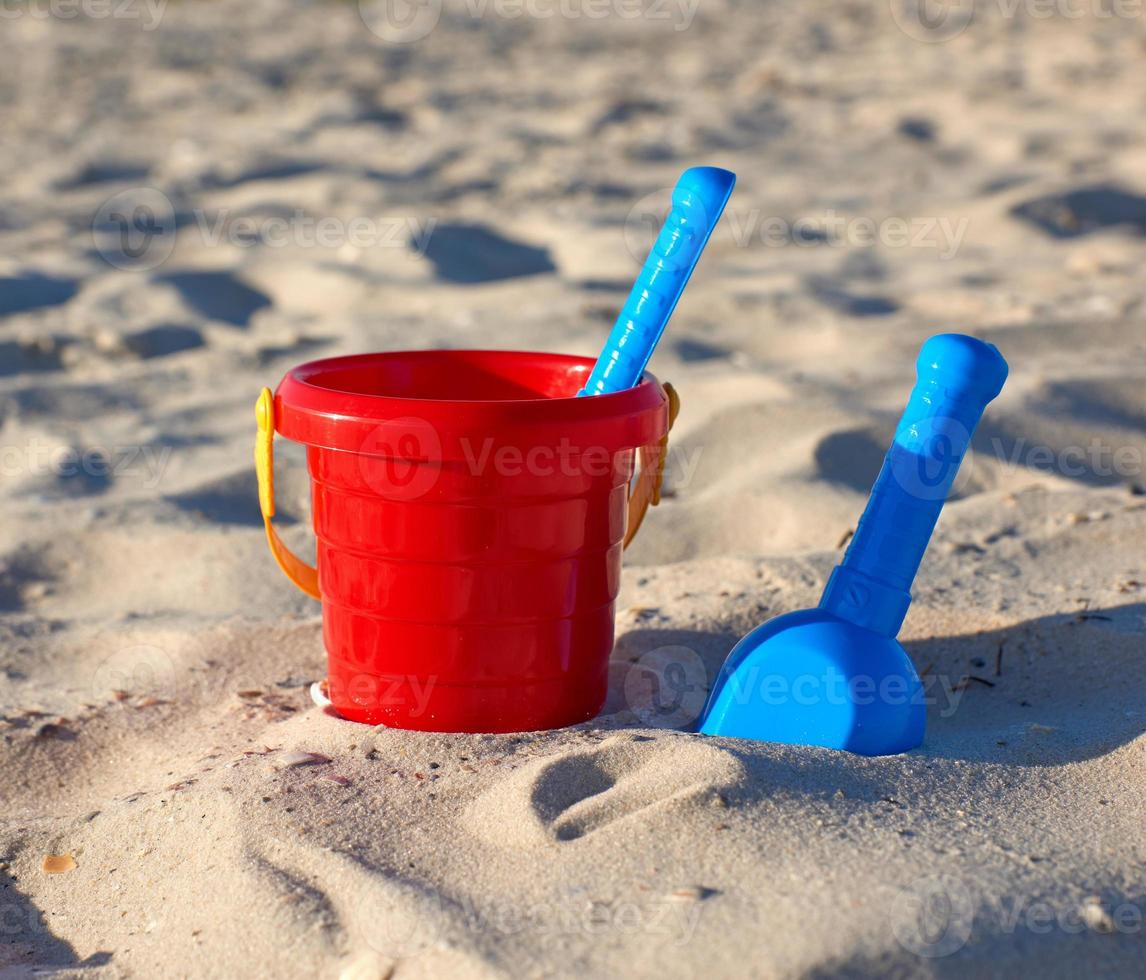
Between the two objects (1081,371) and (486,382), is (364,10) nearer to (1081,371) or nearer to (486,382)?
(1081,371)

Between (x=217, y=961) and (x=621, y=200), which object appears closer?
(x=217, y=961)

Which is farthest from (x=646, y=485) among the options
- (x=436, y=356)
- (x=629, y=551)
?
(x=629, y=551)

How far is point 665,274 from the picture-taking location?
1.63 meters

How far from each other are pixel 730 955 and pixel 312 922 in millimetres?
400

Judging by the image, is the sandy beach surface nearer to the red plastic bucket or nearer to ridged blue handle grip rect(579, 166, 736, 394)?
the red plastic bucket

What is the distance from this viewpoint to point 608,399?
1546mm

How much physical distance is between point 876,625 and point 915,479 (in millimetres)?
182

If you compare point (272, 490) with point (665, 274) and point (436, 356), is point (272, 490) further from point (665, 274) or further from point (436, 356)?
point (665, 274)

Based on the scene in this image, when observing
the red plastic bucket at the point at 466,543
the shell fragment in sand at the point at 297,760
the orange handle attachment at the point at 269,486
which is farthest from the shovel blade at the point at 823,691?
the orange handle attachment at the point at 269,486

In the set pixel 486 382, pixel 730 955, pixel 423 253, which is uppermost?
pixel 486 382

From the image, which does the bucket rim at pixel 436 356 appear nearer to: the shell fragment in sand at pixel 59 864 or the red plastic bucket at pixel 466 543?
the red plastic bucket at pixel 466 543

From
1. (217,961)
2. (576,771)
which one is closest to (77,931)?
(217,961)

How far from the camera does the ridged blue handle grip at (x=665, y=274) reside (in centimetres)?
159

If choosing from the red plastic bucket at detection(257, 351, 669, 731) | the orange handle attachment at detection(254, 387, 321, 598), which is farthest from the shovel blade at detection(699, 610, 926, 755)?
the orange handle attachment at detection(254, 387, 321, 598)
